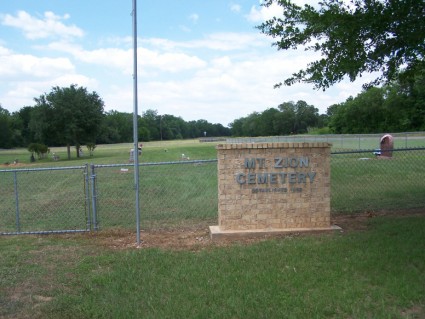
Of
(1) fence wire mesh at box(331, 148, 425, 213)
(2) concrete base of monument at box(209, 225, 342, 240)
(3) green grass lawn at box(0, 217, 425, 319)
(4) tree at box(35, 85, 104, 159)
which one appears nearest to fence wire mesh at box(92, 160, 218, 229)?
(2) concrete base of monument at box(209, 225, 342, 240)

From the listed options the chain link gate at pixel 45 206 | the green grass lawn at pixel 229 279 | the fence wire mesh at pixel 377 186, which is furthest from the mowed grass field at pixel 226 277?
the fence wire mesh at pixel 377 186

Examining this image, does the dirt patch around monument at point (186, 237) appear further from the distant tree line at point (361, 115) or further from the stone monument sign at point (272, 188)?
the distant tree line at point (361, 115)

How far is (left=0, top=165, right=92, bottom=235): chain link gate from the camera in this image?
26.9ft

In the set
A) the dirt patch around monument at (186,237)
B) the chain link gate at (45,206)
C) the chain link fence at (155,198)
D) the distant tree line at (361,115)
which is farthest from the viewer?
the distant tree line at (361,115)

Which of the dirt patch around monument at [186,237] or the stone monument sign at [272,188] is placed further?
the stone monument sign at [272,188]

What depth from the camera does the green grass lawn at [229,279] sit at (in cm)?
423

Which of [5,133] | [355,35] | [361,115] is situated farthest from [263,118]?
[355,35]

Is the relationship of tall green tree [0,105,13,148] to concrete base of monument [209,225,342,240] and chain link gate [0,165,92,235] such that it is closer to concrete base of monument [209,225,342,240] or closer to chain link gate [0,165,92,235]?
chain link gate [0,165,92,235]

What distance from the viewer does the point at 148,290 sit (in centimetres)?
476

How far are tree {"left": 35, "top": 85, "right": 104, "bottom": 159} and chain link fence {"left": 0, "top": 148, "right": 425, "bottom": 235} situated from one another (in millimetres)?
31365

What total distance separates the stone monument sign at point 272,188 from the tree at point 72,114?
42.5 m

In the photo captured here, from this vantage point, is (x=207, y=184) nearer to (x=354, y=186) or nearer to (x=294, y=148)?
(x=354, y=186)

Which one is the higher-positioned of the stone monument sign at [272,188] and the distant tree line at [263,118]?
the distant tree line at [263,118]

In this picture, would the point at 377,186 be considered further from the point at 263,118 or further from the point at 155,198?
the point at 263,118
